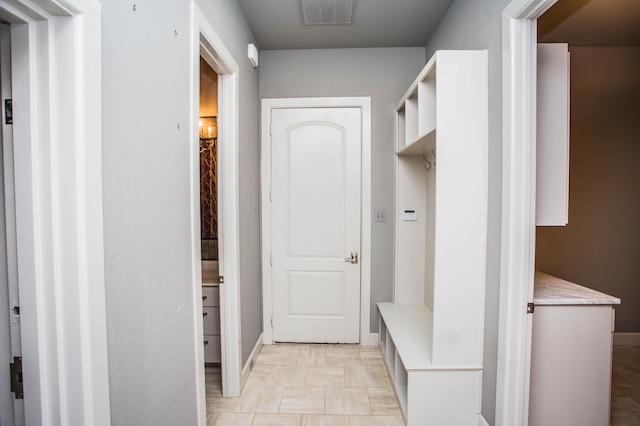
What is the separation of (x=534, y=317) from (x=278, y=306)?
202 centimetres

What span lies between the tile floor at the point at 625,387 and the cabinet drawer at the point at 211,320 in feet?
8.75

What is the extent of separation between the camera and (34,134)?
70 centimetres

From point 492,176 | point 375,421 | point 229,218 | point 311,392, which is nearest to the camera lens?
point 492,176

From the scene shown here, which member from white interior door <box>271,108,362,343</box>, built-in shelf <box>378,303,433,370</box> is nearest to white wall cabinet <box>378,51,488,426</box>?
built-in shelf <box>378,303,433,370</box>

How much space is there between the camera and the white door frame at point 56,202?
2.28 feet

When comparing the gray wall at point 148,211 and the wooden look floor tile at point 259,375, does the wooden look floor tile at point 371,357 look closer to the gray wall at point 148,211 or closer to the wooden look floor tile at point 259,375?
the wooden look floor tile at point 259,375

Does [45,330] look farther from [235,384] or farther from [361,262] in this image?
[361,262]

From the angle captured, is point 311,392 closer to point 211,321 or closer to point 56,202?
point 211,321

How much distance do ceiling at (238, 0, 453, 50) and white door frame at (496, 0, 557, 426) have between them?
94 centimetres

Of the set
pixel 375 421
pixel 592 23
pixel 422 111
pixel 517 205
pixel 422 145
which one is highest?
pixel 592 23

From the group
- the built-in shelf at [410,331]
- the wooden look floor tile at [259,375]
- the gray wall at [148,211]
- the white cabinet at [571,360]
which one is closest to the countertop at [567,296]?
the white cabinet at [571,360]

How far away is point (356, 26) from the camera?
7.52ft

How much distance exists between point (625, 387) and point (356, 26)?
3404 mm

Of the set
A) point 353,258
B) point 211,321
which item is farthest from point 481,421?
point 211,321
